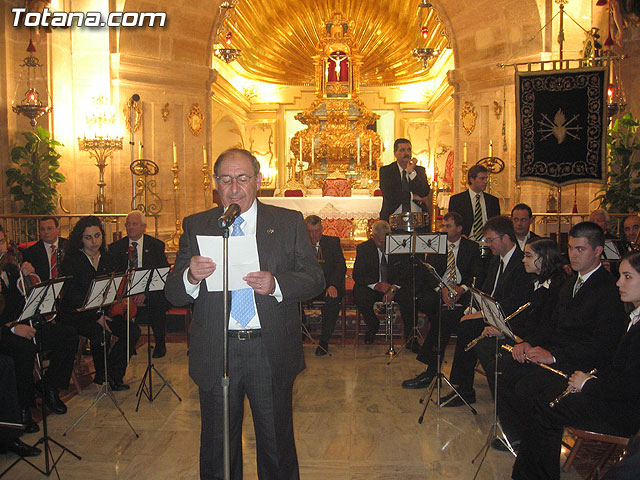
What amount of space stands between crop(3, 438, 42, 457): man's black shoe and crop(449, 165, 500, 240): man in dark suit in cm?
459

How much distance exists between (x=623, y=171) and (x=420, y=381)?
15.7ft

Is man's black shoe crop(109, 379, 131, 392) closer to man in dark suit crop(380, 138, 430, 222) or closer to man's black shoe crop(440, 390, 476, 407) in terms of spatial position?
man's black shoe crop(440, 390, 476, 407)

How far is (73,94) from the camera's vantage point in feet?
32.4

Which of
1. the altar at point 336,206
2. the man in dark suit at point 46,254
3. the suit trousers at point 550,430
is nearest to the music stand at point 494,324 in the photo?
the suit trousers at point 550,430

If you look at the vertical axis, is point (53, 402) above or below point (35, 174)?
below

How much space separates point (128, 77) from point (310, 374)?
705 cm

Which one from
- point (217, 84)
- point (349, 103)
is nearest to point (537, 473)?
point (349, 103)

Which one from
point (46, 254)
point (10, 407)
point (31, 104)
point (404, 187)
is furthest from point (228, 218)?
point (31, 104)

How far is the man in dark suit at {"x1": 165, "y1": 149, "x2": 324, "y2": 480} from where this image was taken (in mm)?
2598

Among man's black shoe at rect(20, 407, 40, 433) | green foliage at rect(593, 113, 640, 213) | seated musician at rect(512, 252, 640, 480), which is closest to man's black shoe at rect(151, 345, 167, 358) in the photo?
man's black shoe at rect(20, 407, 40, 433)

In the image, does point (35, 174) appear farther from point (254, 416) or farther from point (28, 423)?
point (254, 416)

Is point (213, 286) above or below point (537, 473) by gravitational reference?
above

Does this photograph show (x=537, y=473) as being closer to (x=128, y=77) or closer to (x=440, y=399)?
(x=440, y=399)

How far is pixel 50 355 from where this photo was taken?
4805 millimetres
